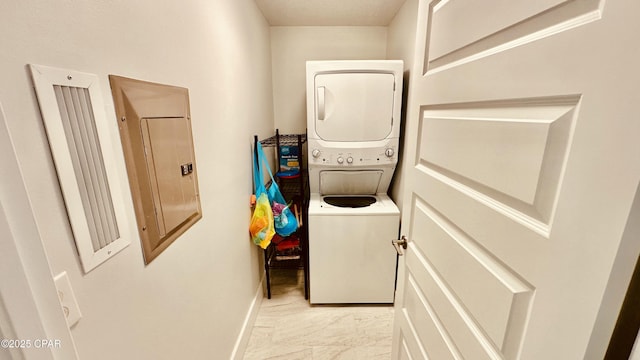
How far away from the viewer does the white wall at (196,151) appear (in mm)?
436

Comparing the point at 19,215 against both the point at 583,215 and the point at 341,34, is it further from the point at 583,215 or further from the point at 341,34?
the point at 341,34

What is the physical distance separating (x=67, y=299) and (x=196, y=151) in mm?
619

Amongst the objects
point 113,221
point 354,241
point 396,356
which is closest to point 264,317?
point 354,241

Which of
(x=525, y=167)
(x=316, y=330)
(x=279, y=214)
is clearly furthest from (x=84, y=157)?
(x=316, y=330)

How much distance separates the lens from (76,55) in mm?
512

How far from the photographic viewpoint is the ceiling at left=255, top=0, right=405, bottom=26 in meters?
1.80

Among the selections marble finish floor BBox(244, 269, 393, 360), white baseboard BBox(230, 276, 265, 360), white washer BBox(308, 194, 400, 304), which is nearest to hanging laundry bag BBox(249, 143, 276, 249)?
white washer BBox(308, 194, 400, 304)

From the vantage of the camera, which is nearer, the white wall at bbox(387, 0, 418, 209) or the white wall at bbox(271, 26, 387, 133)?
the white wall at bbox(387, 0, 418, 209)

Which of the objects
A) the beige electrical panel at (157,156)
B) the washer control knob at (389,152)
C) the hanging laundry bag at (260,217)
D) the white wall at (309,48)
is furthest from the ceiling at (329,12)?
the beige electrical panel at (157,156)

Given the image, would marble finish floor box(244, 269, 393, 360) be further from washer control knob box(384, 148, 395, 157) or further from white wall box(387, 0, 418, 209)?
washer control knob box(384, 148, 395, 157)

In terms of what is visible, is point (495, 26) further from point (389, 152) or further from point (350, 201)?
point (350, 201)

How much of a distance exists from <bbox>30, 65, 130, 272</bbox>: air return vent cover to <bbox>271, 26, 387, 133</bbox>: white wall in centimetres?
203

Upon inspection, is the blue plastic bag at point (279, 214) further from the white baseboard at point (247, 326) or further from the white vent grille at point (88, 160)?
the white vent grille at point (88, 160)

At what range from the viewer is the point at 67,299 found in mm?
481
